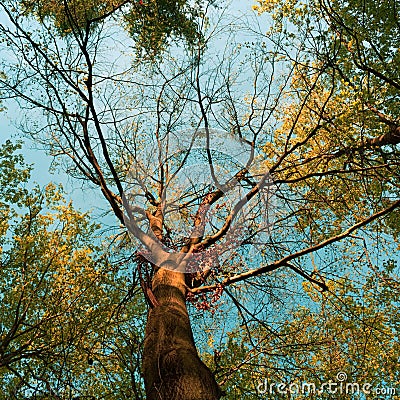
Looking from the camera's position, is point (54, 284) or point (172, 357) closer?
point (172, 357)

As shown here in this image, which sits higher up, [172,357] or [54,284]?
[54,284]

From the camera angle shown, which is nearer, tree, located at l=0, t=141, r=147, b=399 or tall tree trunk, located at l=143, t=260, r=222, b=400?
tall tree trunk, located at l=143, t=260, r=222, b=400

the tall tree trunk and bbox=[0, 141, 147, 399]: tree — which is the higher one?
bbox=[0, 141, 147, 399]: tree

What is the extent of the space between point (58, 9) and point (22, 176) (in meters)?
5.29

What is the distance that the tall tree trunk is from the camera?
2285mm

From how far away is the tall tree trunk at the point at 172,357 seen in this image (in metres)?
2.29

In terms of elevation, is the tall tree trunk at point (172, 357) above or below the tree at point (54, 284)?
below

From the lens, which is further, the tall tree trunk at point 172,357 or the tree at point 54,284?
the tree at point 54,284

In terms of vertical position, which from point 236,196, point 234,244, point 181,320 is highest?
point 236,196

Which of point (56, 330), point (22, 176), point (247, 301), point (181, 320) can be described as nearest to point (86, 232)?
point (22, 176)

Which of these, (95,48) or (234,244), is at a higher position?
(95,48)

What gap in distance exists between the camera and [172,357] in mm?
2531

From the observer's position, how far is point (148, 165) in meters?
4.55

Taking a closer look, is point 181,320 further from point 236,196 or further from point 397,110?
point 397,110
